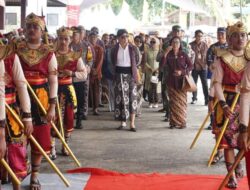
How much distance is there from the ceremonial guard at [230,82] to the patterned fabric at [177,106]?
362 cm

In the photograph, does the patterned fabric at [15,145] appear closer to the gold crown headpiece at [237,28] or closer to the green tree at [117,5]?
the gold crown headpiece at [237,28]

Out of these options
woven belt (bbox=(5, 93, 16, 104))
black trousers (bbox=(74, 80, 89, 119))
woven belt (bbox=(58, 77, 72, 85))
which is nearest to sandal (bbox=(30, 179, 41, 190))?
woven belt (bbox=(5, 93, 16, 104))

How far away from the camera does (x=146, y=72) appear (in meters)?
11.7

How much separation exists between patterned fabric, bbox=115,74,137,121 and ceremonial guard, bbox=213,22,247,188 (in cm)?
340

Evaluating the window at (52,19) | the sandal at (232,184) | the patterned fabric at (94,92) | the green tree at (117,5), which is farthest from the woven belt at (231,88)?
the green tree at (117,5)

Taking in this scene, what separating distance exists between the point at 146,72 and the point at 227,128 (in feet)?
21.7

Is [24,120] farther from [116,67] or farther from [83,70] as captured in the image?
[116,67]

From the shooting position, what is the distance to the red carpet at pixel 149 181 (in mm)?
5305

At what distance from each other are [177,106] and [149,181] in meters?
3.58

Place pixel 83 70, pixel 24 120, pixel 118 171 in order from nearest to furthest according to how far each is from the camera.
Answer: pixel 24 120 < pixel 118 171 < pixel 83 70

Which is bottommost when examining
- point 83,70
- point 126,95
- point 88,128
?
point 88,128

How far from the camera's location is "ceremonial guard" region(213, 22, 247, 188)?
5074 millimetres

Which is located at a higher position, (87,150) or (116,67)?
(116,67)

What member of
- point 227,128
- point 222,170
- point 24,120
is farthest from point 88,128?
point 24,120
